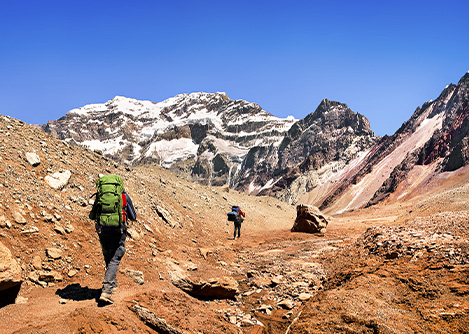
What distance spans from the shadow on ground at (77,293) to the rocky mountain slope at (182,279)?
0.04 metres

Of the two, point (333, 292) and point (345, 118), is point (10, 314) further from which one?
point (345, 118)

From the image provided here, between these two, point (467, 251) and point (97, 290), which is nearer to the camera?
point (467, 251)

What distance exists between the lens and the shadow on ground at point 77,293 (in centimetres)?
645

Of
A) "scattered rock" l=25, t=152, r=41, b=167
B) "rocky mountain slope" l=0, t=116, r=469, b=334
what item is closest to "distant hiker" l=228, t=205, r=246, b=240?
"rocky mountain slope" l=0, t=116, r=469, b=334

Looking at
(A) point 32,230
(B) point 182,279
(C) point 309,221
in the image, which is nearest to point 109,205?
(A) point 32,230

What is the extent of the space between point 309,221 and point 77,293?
20.4 meters

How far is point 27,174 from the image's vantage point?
36.4ft

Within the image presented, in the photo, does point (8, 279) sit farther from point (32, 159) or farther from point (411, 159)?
point (411, 159)

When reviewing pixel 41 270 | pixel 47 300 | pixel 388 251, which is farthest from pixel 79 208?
pixel 388 251

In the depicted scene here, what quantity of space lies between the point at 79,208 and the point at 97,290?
4917mm

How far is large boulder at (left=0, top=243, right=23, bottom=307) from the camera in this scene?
5679 millimetres

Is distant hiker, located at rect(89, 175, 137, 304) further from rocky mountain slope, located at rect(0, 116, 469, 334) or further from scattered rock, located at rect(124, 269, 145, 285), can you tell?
scattered rock, located at rect(124, 269, 145, 285)

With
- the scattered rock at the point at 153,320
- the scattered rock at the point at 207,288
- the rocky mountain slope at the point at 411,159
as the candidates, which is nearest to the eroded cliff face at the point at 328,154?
the rocky mountain slope at the point at 411,159

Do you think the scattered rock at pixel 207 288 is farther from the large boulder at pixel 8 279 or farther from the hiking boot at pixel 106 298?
the large boulder at pixel 8 279
